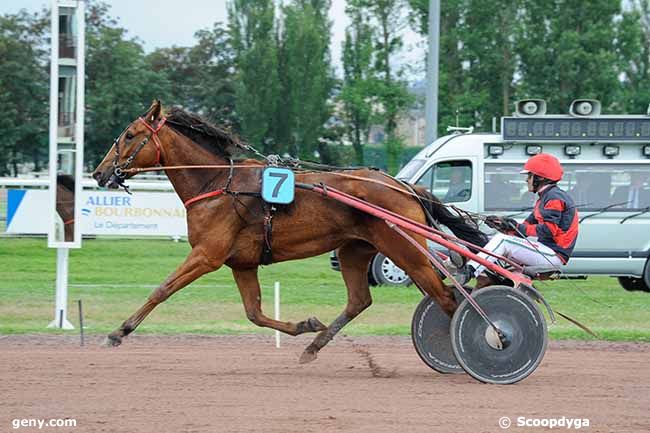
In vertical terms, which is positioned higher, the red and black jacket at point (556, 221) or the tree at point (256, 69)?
the tree at point (256, 69)

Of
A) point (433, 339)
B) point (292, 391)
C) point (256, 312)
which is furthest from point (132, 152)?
point (433, 339)

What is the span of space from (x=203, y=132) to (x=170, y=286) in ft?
4.72

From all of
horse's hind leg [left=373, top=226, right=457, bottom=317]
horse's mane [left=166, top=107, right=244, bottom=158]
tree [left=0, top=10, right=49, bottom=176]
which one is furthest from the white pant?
tree [left=0, top=10, right=49, bottom=176]

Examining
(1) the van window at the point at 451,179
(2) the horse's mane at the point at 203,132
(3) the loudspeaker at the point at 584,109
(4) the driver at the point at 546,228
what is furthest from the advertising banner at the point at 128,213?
(4) the driver at the point at 546,228

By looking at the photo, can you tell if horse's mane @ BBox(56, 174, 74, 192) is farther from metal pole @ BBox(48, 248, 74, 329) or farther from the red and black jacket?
the red and black jacket

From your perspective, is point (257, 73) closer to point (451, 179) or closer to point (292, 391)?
point (451, 179)

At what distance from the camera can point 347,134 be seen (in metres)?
40.2

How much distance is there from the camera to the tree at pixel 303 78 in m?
38.9

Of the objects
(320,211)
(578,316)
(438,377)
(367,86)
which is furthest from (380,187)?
(367,86)

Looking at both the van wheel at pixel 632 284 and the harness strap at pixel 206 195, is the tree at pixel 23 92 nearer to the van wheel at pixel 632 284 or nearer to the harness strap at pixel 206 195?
the van wheel at pixel 632 284

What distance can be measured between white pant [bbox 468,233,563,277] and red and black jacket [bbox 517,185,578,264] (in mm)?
62

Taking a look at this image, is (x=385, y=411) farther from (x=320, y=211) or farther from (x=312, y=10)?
(x=312, y=10)

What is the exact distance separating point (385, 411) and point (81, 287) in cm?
931

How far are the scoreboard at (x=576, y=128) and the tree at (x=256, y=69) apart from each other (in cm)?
2295
